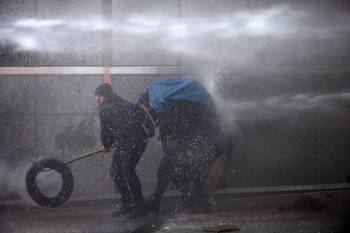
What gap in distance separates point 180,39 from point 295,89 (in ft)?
6.73

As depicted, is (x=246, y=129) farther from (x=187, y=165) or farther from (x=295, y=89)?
(x=187, y=165)

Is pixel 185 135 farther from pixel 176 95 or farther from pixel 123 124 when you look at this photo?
pixel 123 124

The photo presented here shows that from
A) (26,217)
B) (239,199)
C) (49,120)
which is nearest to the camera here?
(26,217)

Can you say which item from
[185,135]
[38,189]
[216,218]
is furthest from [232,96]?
[38,189]

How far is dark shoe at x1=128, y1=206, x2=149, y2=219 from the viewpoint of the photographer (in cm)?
710

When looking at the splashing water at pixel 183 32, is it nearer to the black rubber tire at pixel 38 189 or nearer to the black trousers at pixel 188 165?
the black trousers at pixel 188 165

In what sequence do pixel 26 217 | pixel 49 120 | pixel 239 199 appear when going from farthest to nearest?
pixel 49 120
pixel 239 199
pixel 26 217

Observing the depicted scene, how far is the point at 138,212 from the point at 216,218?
3.34 ft

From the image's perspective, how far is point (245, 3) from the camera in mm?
9172

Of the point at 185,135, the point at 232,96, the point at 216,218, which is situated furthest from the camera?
the point at 232,96

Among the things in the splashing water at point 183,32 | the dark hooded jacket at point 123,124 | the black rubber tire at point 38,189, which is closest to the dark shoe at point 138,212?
the dark hooded jacket at point 123,124

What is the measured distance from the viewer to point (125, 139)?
7379mm

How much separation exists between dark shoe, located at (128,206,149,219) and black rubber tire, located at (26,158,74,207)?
973 millimetres

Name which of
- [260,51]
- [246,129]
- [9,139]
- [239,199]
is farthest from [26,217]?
[260,51]
